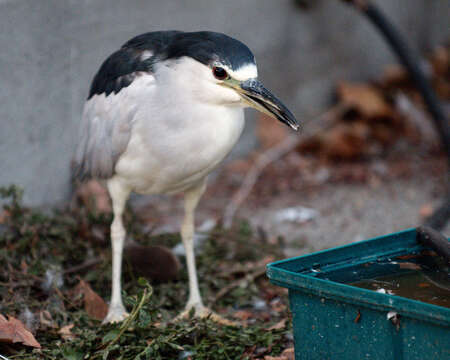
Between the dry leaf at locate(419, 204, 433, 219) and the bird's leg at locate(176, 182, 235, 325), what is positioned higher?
the dry leaf at locate(419, 204, 433, 219)

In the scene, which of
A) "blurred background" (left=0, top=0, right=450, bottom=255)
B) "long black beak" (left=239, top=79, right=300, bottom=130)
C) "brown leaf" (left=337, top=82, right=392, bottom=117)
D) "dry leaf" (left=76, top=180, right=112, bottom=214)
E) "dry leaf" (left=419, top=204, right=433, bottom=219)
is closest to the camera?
"long black beak" (left=239, top=79, right=300, bottom=130)

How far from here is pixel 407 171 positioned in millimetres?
6031

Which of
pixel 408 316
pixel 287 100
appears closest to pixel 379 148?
pixel 287 100

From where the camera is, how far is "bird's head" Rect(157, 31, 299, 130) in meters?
2.80

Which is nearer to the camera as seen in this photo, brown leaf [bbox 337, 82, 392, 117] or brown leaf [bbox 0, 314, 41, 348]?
brown leaf [bbox 0, 314, 41, 348]

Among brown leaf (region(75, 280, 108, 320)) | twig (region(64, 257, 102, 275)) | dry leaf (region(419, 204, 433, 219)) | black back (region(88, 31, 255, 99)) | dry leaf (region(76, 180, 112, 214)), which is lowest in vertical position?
brown leaf (region(75, 280, 108, 320))

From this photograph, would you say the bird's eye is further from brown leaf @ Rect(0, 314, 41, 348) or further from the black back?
brown leaf @ Rect(0, 314, 41, 348)

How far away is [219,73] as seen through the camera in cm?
284

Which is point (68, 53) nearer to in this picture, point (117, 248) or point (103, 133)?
point (103, 133)

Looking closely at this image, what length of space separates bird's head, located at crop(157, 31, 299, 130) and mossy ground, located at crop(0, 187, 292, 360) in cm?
81

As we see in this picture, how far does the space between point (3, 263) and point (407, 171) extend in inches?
144

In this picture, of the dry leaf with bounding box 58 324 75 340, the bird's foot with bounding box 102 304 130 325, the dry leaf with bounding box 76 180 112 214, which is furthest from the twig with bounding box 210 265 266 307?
the dry leaf with bounding box 76 180 112 214

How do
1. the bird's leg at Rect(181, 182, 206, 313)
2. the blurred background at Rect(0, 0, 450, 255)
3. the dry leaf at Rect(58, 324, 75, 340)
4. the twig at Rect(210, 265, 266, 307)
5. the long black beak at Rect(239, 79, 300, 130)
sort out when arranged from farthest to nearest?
the blurred background at Rect(0, 0, 450, 255), the twig at Rect(210, 265, 266, 307), the bird's leg at Rect(181, 182, 206, 313), the dry leaf at Rect(58, 324, 75, 340), the long black beak at Rect(239, 79, 300, 130)

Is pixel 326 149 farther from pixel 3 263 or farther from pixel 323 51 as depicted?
pixel 3 263
